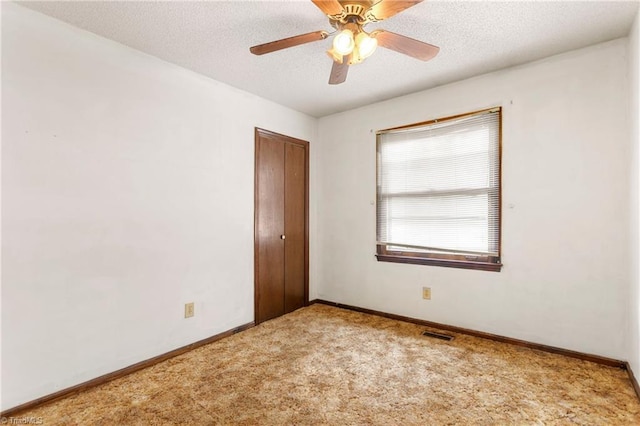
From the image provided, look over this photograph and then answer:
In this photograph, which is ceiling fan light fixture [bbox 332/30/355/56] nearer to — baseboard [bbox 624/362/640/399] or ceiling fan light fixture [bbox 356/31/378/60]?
ceiling fan light fixture [bbox 356/31/378/60]

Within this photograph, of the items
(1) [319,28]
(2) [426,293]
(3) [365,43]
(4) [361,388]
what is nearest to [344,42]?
(3) [365,43]

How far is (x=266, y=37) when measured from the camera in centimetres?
231

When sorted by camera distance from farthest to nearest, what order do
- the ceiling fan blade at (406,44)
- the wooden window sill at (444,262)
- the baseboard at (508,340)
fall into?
the wooden window sill at (444,262), the baseboard at (508,340), the ceiling fan blade at (406,44)

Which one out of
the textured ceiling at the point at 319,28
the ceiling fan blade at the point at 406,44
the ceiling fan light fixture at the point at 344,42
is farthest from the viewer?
the textured ceiling at the point at 319,28

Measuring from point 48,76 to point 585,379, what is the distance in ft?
13.3

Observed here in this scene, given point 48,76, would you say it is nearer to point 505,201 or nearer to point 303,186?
point 303,186

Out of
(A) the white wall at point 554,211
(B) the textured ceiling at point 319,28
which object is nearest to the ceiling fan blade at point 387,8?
(B) the textured ceiling at point 319,28

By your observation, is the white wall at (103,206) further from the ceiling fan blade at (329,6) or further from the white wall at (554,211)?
the white wall at (554,211)

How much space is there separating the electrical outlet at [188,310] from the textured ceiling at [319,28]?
204cm

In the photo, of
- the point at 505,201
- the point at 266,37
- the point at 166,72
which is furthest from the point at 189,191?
the point at 505,201

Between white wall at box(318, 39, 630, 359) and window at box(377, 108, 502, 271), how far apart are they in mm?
101

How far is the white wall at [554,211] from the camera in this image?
7.84 feet

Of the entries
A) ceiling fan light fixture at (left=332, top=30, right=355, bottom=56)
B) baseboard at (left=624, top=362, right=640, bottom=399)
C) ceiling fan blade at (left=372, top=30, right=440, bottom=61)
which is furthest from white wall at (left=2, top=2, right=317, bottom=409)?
baseboard at (left=624, top=362, right=640, bottom=399)

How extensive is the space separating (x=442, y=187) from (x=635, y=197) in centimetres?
139
